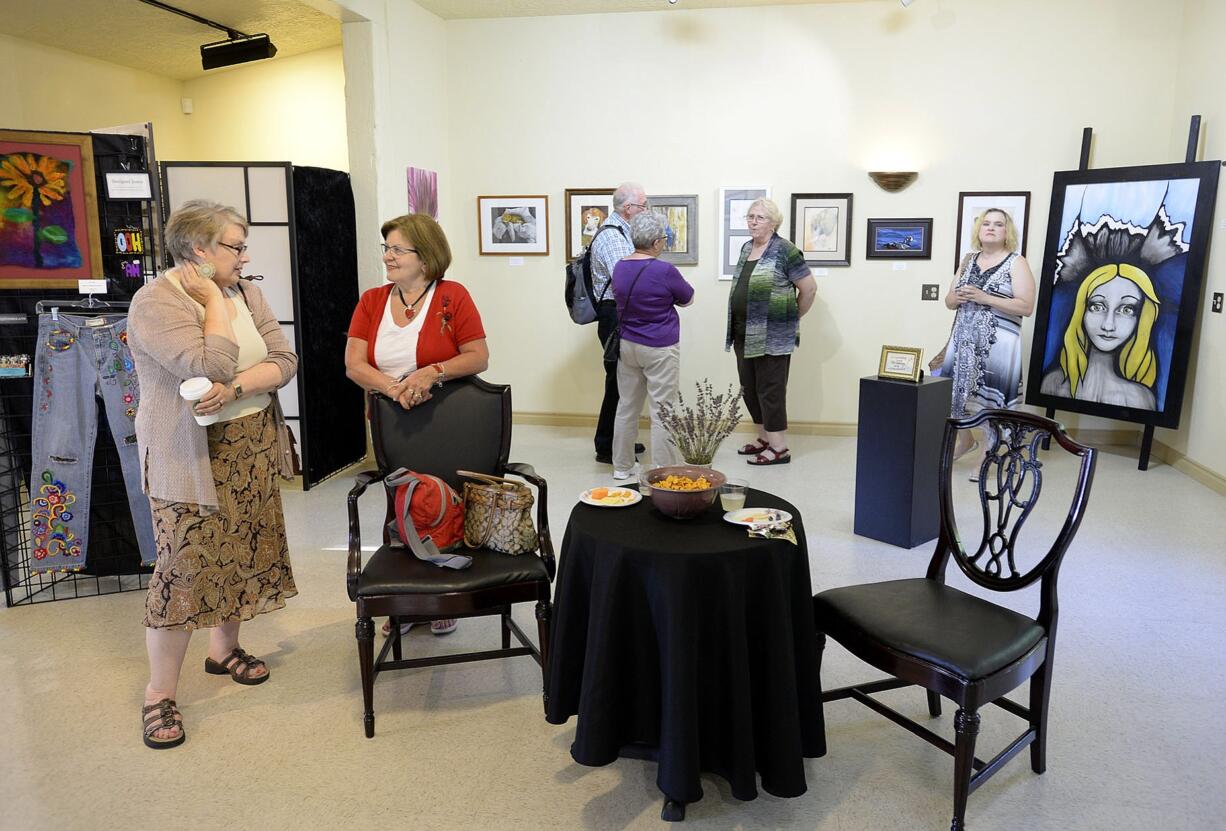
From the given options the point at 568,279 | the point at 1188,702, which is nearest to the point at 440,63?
the point at 568,279

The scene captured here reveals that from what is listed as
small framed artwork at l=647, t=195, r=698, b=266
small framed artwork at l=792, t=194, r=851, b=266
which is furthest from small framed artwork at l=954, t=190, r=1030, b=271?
small framed artwork at l=647, t=195, r=698, b=266

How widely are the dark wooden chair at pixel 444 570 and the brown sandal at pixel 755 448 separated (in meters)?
3.13

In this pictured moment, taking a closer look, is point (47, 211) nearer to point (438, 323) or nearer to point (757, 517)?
point (438, 323)

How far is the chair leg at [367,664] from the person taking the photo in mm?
2525

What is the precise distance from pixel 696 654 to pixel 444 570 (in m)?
0.86

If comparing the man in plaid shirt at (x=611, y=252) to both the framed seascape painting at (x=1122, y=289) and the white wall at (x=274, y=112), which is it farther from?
the white wall at (x=274, y=112)

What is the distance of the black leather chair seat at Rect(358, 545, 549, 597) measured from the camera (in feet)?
8.14

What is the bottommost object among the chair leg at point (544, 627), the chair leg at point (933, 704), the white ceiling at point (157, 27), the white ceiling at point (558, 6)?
the chair leg at point (933, 704)

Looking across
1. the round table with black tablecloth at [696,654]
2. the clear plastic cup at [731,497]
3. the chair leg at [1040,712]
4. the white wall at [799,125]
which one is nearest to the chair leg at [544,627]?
the round table with black tablecloth at [696,654]

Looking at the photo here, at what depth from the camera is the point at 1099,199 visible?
5.65 metres

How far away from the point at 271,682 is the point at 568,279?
11.0ft

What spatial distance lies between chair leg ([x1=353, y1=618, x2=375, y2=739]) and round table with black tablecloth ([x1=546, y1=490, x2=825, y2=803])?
2.18 feet

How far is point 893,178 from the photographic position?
6168 millimetres

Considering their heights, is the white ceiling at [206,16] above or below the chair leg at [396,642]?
above
